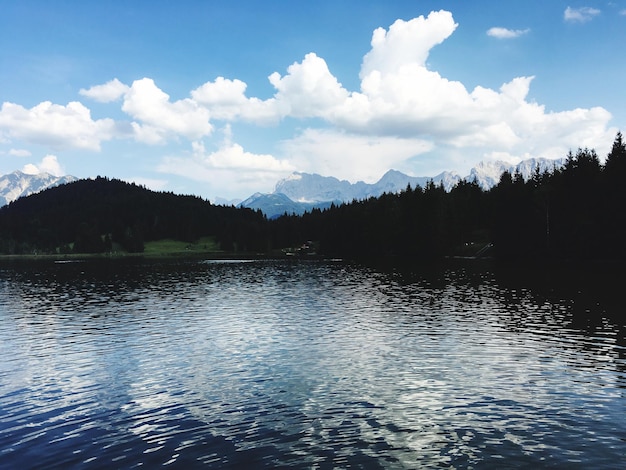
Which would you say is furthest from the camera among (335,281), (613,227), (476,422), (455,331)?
(613,227)

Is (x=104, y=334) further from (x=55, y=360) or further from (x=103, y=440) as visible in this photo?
(x=103, y=440)

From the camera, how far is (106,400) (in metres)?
29.2

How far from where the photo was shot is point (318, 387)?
3088 centimetres

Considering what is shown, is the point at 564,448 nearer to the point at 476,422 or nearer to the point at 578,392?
the point at 476,422

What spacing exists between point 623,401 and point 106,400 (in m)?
32.5

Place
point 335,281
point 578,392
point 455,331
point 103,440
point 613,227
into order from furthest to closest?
point 613,227 < point 335,281 < point 455,331 < point 578,392 < point 103,440

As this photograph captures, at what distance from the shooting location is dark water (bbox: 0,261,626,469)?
2130 cm

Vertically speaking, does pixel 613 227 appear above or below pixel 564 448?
above

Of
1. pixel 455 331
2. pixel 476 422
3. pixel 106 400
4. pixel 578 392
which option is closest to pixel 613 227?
pixel 455 331

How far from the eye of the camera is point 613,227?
121 meters

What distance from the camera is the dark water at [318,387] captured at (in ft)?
69.9

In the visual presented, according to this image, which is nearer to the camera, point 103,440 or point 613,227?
point 103,440

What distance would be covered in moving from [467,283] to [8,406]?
86.8 meters

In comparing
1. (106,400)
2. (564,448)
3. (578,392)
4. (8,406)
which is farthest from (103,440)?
(578,392)
